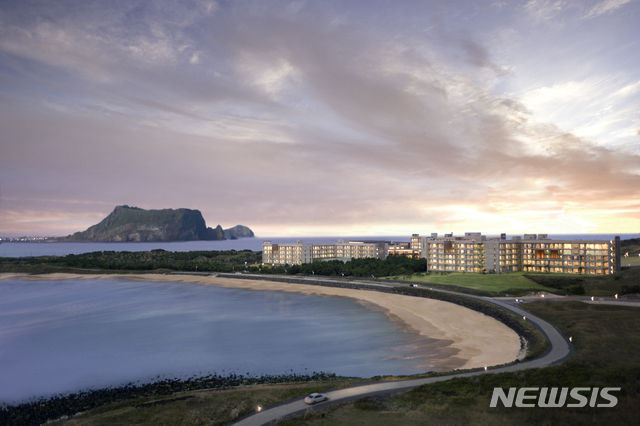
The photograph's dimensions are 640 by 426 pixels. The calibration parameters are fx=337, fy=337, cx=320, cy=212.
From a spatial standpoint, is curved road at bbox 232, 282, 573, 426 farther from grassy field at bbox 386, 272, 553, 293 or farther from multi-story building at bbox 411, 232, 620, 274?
multi-story building at bbox 411, 232, 620, 274

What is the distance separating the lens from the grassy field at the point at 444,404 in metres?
20.4

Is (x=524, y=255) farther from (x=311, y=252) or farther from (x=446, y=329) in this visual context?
(x=311, y=252)

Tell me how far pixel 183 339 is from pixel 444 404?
138 feet

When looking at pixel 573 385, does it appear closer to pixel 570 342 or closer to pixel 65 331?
pixel 570 342

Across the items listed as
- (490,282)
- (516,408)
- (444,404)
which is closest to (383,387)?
(444,404)

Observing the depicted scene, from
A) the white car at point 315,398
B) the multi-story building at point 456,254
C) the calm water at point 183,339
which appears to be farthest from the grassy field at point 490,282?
the white car at point 315,398

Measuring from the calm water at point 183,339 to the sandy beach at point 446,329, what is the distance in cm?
279

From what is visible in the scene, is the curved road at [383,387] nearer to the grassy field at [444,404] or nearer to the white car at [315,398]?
the white car at [315,398]

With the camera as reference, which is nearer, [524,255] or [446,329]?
[446,329]

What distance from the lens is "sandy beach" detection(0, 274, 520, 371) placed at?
37438 mm

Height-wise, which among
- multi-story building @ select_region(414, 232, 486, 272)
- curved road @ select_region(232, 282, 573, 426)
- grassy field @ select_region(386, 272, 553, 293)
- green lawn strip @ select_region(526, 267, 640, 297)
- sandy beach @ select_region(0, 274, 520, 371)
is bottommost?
sandy beach @ select_region(0, 274, 520, 371)

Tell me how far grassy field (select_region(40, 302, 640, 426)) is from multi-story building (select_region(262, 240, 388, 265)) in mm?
107430

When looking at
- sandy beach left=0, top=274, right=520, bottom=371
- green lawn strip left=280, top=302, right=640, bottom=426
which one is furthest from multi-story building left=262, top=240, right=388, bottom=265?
green lawn strip left=280, top=302, right=640, bottom=426

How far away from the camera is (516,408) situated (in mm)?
21781
